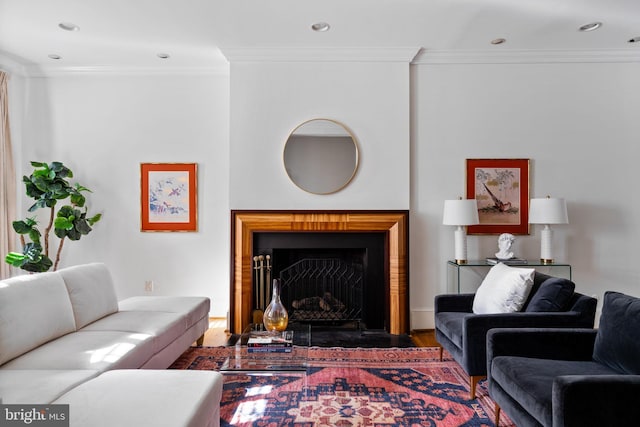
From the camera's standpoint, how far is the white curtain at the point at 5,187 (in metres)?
4.16

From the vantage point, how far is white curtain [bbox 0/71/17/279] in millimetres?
4156

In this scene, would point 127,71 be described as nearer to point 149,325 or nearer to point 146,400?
point 149,325

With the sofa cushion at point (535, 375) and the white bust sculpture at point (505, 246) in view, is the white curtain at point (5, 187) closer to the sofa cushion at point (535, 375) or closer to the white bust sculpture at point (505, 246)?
the sofa cushion at point (535, 375)

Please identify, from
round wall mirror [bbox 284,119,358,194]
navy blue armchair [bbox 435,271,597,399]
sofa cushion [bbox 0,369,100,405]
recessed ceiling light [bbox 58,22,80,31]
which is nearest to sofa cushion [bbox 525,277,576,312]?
navy blue armchair [bbox 435,271,597,399]

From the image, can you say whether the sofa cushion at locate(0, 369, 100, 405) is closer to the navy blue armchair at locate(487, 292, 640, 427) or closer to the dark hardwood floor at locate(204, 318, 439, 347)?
the dark hardwood floor at locate(204, 318, 439, 347)

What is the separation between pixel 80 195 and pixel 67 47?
57.3 inches

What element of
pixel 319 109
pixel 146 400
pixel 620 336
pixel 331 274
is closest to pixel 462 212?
pixel 331 274

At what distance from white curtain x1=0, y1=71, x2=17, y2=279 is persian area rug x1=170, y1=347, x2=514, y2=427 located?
99.3 inches

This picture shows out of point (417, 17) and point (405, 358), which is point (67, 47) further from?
point (405, 358)

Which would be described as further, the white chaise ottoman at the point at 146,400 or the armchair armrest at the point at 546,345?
the armchair armrest at the point at 546,345

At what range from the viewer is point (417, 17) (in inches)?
129

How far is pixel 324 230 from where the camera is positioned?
394 cm

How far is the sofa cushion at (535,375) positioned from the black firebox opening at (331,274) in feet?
6.45

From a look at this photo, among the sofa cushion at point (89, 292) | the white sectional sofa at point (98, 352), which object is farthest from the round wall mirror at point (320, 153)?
the sofa cushion at point (89, 292)
